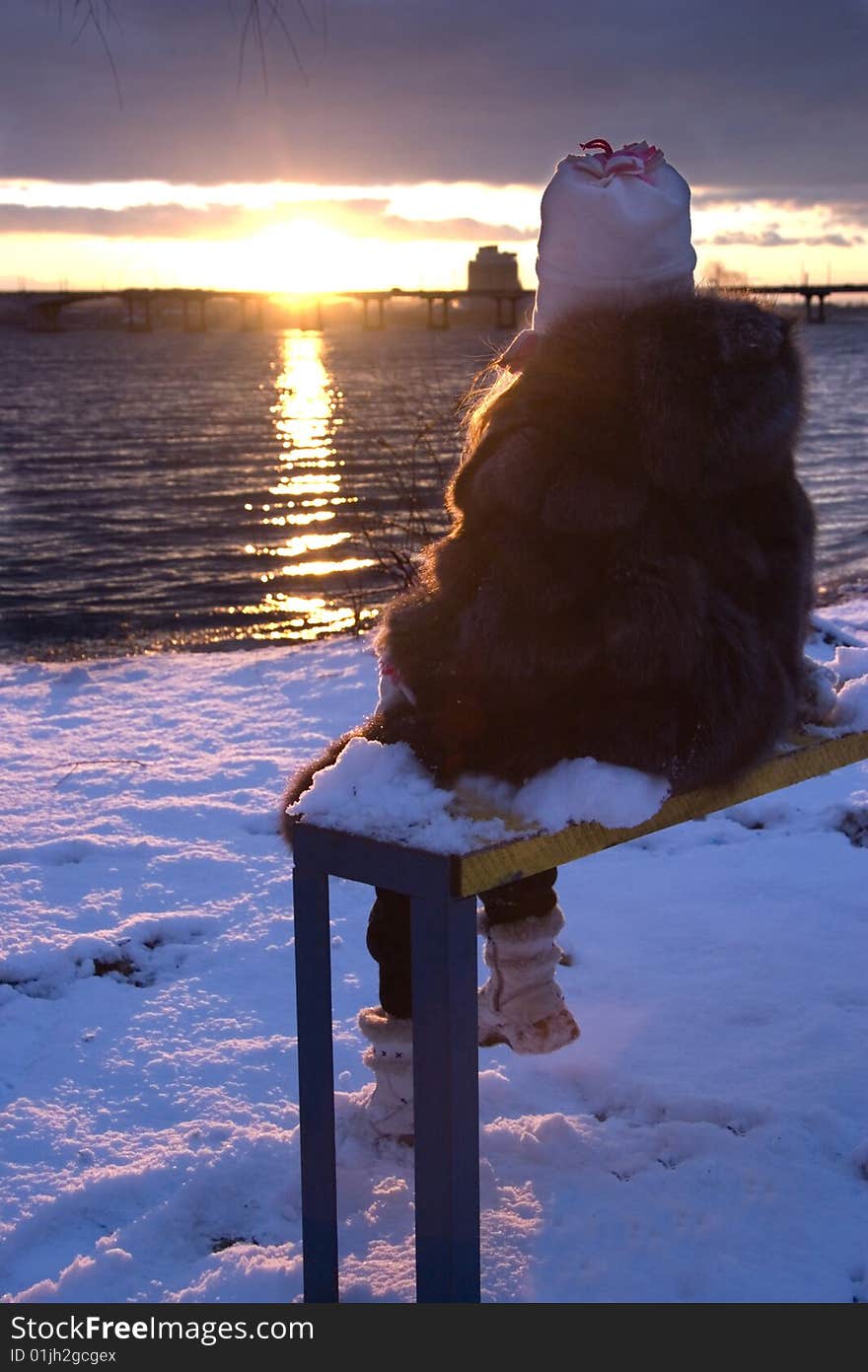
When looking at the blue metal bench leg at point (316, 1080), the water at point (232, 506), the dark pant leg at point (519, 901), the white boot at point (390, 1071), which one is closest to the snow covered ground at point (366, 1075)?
the white boot at point (390, 1071)

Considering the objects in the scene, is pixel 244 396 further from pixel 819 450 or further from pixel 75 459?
pixel 819 450

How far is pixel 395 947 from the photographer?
2398mm

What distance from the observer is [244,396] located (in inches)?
2185

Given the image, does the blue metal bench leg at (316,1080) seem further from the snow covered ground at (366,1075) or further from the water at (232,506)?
the water at (232,506)

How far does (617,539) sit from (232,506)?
804 inches

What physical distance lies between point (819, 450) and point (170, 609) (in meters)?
15.8

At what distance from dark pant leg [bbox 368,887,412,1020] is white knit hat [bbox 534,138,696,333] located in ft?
3.47

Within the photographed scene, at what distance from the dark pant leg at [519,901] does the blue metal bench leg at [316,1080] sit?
1.92ft

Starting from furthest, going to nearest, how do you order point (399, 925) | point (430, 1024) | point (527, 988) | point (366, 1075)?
point (366, 1075) < point (527, 988) < point (399, 925) < point (430, 1024)

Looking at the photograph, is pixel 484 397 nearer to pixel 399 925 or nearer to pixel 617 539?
pixel 617 539

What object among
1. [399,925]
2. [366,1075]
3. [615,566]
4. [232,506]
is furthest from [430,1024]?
[232,506]

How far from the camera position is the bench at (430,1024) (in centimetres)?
174

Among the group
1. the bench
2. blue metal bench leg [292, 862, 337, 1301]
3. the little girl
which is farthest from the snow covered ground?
the little girl
